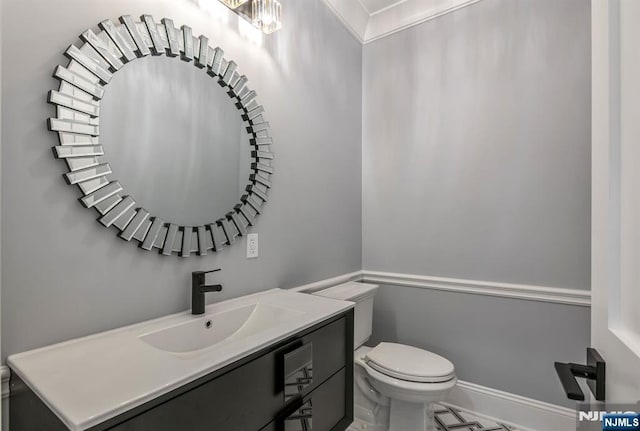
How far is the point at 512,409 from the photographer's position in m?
1.87

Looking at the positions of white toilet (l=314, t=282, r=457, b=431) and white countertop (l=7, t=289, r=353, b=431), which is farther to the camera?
white toilet (l=314, t=282, r=457, b=431)

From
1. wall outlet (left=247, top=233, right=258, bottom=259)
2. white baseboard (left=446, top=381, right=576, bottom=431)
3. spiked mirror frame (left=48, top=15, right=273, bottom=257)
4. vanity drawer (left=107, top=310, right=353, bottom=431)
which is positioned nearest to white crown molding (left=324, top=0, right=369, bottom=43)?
spiked mirror frame (left=48, top=15, right=273, bottom=257)

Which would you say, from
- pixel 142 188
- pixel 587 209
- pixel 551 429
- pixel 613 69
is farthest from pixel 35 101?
pixel 551 429

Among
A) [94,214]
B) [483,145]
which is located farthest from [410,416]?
[94,214]

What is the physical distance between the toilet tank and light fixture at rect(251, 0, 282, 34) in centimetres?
140

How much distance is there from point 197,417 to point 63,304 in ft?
1.76

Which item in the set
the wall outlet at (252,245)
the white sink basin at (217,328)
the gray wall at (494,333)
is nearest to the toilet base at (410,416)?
the gray wall at (494,333)

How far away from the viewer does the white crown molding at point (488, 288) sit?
5.65ft

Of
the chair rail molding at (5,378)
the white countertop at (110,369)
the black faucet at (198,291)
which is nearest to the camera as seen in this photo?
the white countertop at (110,369)

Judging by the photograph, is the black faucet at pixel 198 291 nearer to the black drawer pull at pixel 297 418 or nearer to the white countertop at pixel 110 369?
the white countertop at pixel 110 369

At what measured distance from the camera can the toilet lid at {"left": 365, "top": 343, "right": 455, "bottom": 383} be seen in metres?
1.59

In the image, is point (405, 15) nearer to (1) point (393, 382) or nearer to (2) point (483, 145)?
(2) point (483, 145)

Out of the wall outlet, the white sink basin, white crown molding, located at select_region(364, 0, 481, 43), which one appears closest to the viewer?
the white sink basin

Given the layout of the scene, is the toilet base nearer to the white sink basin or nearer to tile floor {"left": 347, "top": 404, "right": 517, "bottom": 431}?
tile floor {"left": 347, "top": 404, "right": 517, "bottom": 431}
